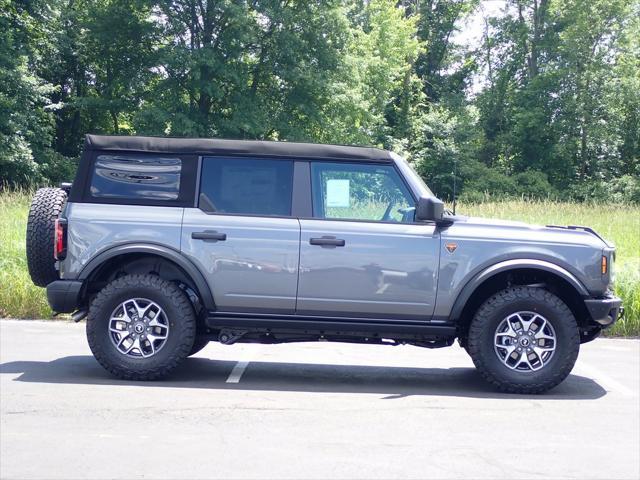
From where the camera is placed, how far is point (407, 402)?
6.75 metres

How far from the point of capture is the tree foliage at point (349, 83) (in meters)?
35.6

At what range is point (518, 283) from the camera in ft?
25.1

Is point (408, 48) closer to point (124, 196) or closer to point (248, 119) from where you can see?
point (248, 119)

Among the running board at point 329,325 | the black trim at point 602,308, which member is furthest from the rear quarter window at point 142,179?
the black trim at point 602,308

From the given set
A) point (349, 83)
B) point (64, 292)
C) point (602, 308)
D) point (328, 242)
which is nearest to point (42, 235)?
point (64, 292)

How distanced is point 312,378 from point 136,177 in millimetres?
2311

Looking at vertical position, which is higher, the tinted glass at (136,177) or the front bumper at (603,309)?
the tinted glass at (136,177)

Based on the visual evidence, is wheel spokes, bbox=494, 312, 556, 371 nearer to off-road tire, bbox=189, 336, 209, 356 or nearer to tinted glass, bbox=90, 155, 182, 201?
off-road tire, bbox=189, 336, 209, 356

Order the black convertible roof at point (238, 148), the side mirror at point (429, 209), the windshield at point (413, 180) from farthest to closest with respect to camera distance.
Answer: the black convertible roof at point (238, 148) < the windshield at point (413, 180) < the side mirror at point (429, 209)

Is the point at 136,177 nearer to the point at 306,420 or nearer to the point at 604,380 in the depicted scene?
the point at 306,420

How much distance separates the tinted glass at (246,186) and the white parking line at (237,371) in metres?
1.42

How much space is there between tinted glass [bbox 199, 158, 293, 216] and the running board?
88cm

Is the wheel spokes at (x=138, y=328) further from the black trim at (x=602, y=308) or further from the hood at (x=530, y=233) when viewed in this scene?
the black trim at (x=602, y=308)

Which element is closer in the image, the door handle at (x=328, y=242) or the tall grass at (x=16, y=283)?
the door handle at (x=328, y=242)
